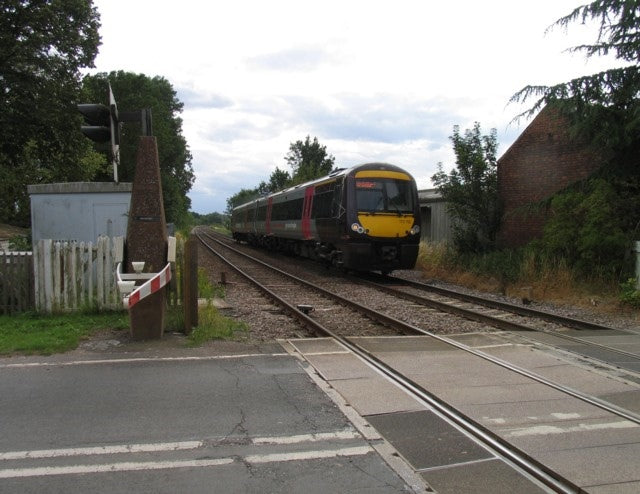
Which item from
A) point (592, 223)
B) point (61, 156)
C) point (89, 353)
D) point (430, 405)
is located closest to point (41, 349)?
point (89, 353)

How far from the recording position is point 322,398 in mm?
4926

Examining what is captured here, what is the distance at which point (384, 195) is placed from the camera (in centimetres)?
1538

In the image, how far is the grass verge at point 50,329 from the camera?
257 inches

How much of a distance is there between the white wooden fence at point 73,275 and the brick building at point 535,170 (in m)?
10.5

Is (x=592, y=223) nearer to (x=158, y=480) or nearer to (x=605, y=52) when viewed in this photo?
(x=605, y=52)

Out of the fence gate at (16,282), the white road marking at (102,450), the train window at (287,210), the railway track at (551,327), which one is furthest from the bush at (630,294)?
the train window at (287,210)

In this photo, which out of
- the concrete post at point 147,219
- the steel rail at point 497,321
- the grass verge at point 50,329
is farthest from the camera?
the concrete post at point 147,219

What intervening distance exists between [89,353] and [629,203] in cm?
1121

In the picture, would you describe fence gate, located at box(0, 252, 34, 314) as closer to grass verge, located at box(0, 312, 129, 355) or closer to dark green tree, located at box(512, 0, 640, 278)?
grass verge, located at box(0, 312, 129, 355)

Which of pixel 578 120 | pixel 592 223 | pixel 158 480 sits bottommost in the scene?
pixel 158 480

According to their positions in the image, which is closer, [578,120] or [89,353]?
[89,353]

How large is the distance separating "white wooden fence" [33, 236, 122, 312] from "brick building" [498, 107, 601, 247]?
1052cm

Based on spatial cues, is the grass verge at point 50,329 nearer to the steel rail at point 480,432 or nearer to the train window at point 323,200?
the steel rail at point 480,432

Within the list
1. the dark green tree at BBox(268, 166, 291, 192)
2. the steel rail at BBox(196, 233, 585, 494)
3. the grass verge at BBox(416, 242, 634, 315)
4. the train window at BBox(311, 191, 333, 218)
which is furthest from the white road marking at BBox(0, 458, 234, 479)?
the dark green tree at BBox(268, 166, 291, 192)
